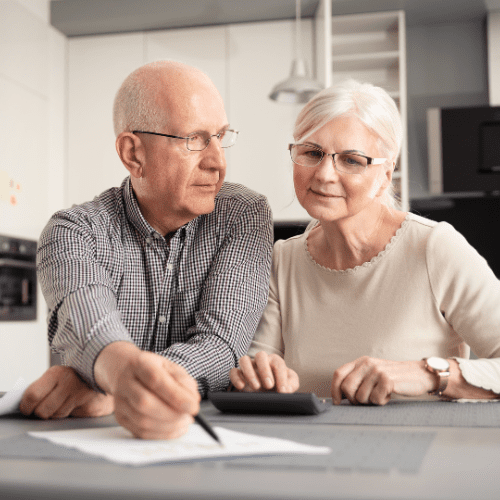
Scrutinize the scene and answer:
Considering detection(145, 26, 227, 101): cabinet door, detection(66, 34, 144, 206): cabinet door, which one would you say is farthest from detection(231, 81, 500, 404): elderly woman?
detection(66, 34, 144, 206): cabinet door

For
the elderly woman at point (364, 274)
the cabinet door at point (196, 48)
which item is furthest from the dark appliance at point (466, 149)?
the elderly woman at point (364, 274)

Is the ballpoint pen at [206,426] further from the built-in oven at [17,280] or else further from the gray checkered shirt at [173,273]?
the built-in oven at [17,280]

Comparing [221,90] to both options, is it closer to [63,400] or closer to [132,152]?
[132,152]

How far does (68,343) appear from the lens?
96 centimetres

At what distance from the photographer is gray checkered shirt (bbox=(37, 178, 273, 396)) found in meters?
1.08

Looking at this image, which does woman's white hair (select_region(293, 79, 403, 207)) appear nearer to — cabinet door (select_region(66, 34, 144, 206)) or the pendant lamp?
the pendant lamp

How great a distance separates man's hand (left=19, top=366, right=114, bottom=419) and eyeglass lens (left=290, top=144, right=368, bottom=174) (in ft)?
1.99

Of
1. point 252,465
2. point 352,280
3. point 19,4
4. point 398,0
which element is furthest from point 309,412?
point 19,4

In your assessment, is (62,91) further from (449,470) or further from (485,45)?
(449,470)

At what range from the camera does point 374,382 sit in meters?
0.98

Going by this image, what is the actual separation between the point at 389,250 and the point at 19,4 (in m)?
2.96

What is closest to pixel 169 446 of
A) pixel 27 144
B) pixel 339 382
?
pixel 339 382

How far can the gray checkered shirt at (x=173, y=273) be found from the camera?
1078 mm

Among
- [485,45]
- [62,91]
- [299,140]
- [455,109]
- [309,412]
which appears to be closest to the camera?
[309,412]
